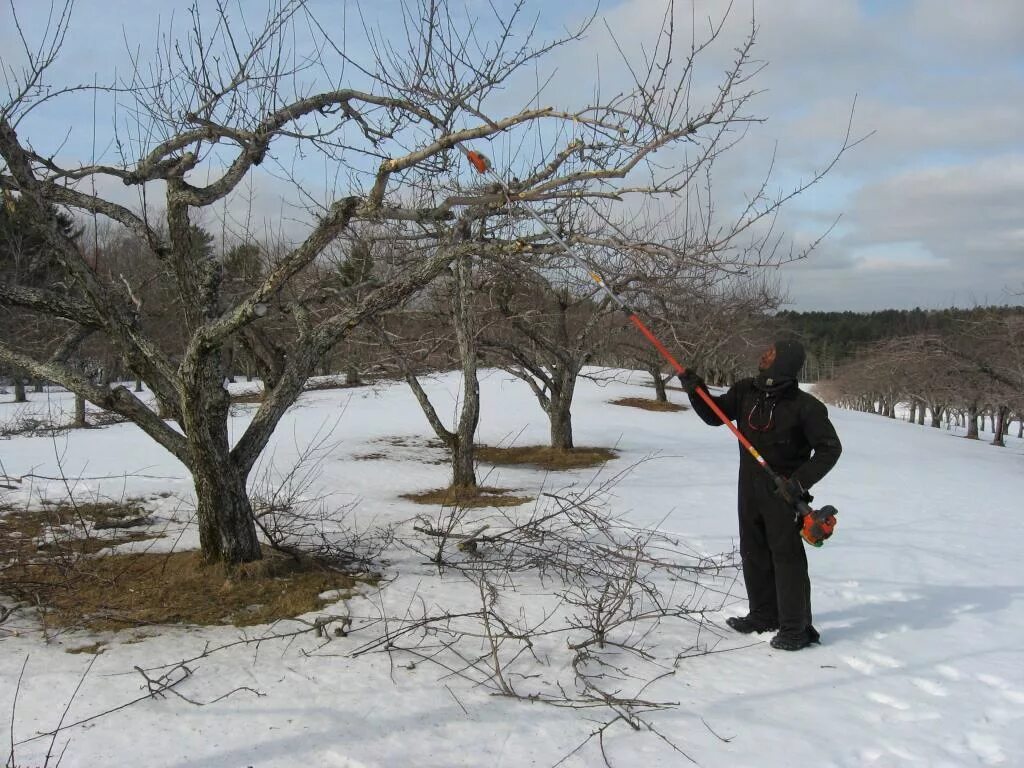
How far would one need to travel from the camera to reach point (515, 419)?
20.5 meters

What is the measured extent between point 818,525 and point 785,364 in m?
1.01

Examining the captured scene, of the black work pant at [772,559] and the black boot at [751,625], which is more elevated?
the black work pant at [772,559]

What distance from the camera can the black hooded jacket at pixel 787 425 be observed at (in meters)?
4.43

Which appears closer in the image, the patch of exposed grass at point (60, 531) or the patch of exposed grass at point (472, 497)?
the patch of exposed grass at point (60, 531)

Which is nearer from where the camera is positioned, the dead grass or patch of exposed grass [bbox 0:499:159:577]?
patch of exposed grass [bbox 0:499:159:577]

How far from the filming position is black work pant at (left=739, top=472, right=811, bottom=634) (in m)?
4.44

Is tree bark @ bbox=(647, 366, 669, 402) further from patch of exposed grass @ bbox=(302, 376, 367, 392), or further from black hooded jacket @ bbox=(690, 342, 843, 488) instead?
black hooded jacket @ bbox=(690, 342, 843, 488)

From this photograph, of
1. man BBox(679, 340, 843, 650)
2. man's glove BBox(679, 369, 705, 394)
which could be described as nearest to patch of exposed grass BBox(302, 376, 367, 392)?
man's glove BBox(679, 369, 705, 394)

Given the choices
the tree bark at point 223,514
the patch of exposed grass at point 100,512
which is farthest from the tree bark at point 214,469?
the patch of exposed grass at point 100,512

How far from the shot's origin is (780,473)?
460cm

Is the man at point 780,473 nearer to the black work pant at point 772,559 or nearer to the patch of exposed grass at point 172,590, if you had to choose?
the black work pant at point 772,559

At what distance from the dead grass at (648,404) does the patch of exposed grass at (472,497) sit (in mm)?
14862

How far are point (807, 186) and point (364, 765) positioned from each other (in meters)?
4.97

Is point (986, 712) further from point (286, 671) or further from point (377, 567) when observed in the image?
point (377, 567)
